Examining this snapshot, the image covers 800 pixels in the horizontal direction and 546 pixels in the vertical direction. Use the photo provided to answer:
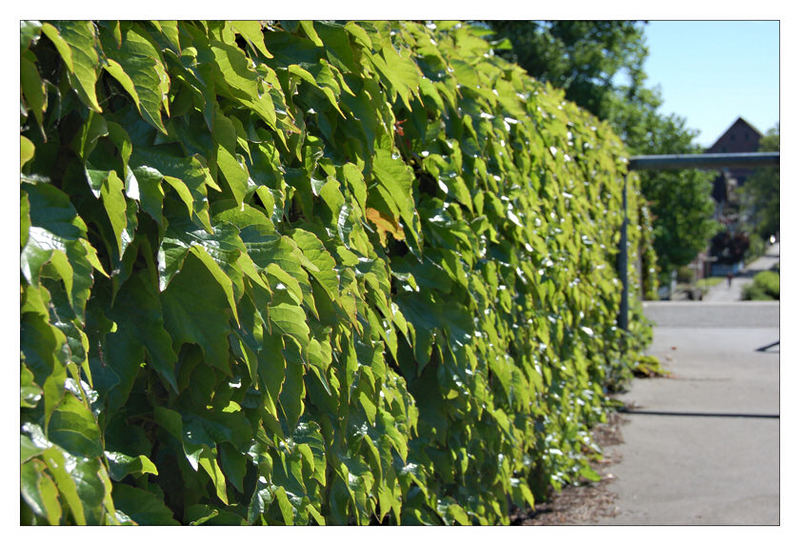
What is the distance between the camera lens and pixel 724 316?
52.9ft

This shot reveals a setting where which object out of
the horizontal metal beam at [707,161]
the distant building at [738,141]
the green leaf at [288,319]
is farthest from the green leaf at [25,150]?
the distant building at [738,141]

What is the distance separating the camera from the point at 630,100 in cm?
3497

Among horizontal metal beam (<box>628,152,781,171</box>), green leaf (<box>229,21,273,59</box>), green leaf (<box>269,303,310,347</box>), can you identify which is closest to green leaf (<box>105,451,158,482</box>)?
green leaf (<box>269,303,310,347</box>)

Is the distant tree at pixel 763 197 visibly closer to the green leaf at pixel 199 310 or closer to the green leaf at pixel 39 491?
the green leaf at pixel 199 310

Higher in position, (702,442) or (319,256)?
(319,256)

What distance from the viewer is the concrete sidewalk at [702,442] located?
4.98 metres

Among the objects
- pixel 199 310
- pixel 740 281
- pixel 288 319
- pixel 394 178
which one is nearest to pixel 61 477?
pixel 199 310

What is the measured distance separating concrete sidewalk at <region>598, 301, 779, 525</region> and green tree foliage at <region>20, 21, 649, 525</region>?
7.27ft

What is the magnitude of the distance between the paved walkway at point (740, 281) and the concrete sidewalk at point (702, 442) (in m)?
20.7

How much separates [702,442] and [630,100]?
101 feet

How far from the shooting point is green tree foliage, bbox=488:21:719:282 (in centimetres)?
2825

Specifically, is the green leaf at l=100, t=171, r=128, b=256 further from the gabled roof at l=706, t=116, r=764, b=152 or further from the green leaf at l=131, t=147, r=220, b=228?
the gabled roof at l=706, t=116, r=764, b=152

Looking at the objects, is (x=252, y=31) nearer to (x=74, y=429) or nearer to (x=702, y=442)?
(x=74, y=429)

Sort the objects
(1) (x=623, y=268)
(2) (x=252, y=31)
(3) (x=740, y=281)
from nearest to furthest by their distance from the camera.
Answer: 1. (2) (x=252, y=31)
2. (1) (x=623, y=268)
3. (3) (x=740, y=281)
